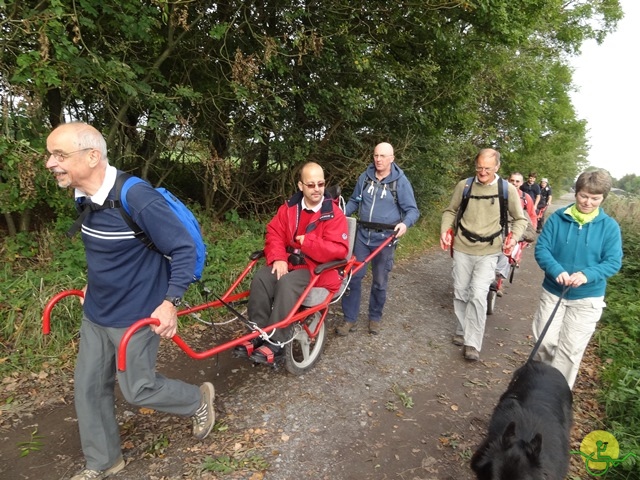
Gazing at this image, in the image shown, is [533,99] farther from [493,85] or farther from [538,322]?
[538,322]

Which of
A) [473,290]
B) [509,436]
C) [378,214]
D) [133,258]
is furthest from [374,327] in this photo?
[133,258]

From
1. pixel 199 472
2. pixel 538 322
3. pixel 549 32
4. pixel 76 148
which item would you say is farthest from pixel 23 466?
pixel 549 32

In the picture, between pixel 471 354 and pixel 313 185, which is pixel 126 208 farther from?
pixel 471 354

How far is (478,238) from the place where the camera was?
14.1 feet

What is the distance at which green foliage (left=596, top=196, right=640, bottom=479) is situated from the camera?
3.22 m

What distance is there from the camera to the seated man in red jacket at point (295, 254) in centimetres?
335

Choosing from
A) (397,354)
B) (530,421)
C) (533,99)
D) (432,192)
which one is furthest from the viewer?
(533,99)

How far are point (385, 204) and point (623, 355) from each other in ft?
10.9

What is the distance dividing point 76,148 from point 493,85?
13.7 m

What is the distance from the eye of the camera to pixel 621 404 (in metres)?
3.57

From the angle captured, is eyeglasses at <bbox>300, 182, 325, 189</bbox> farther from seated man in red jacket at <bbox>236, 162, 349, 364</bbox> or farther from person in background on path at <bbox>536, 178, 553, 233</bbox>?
person in background on path at <bbox>536, 178, 553, 233</bbox>

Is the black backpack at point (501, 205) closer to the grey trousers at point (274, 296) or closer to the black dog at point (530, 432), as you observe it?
the black dog at point (530, 432)

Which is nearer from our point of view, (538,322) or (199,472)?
(199,472)

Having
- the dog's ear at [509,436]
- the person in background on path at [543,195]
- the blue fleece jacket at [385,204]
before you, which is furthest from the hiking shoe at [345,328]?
the person in background on path at [543,195]
